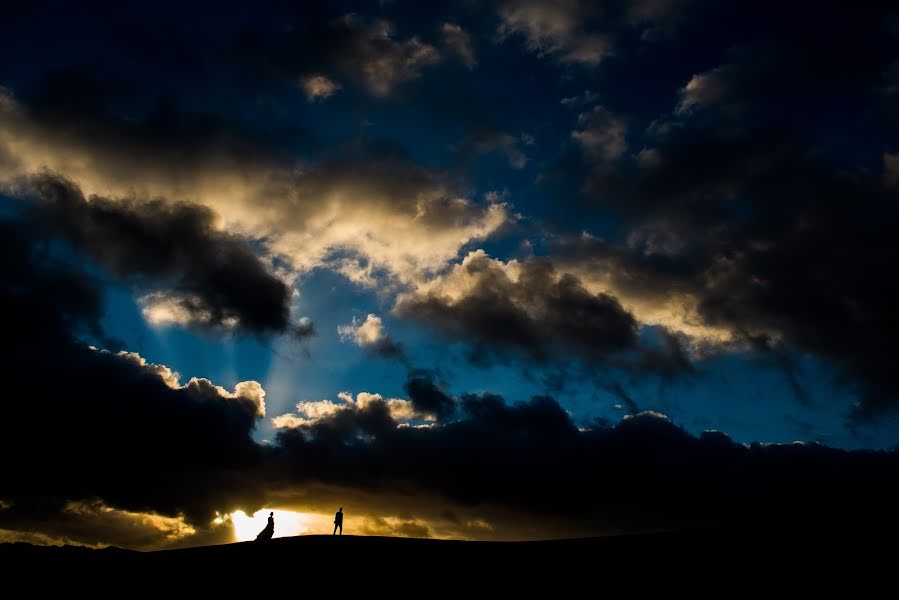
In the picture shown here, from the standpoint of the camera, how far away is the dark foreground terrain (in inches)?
617

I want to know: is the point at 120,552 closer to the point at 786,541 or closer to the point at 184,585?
the point at 184,585

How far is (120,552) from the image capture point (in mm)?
30891

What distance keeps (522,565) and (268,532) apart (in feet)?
51.2

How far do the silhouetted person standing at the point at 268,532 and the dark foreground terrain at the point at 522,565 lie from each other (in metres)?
0.58

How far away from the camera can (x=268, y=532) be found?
27938mm

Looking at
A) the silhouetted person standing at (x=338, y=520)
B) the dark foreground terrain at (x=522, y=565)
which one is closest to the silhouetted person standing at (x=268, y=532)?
the dark foreground terrain at (x=522, y=565)

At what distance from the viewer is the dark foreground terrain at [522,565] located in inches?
617

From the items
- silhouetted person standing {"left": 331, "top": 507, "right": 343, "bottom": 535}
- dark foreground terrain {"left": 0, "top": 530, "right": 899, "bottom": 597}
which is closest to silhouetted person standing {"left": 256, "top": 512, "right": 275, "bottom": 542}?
dark foreground terrain {"left": 0, "top": 530, "right": 899, "bottom": 597}

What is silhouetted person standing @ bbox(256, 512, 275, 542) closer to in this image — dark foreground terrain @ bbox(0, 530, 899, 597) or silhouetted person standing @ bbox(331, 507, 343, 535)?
dark foreground terrain @ bbox(0, 530, 899, 597)

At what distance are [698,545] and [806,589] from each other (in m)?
5.10

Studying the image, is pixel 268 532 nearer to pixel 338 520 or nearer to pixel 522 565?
pixel 338 520

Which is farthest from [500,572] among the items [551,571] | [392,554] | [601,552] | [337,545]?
[337,545]

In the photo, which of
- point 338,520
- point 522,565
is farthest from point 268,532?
point 522,565

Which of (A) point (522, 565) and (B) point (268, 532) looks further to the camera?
(B) point (268, 532)
